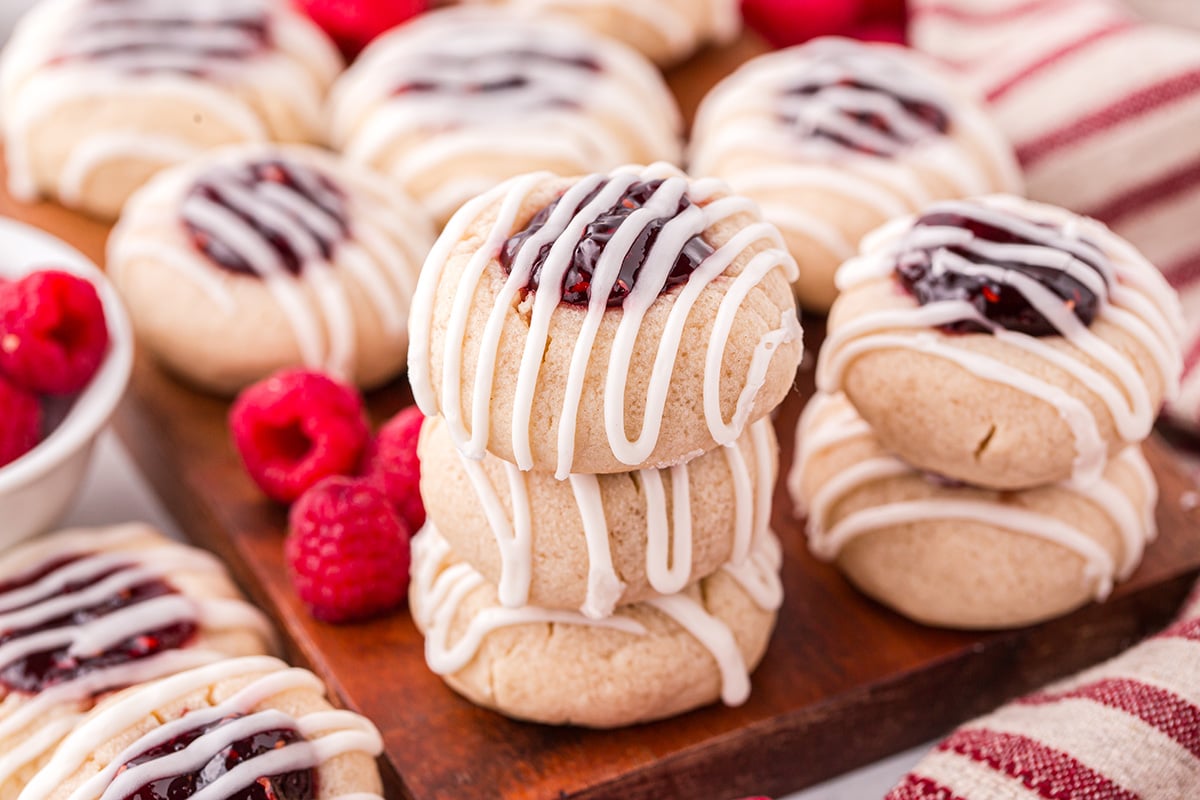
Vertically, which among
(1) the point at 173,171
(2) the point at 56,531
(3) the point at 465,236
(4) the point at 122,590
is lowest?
(2) the point at 56,531

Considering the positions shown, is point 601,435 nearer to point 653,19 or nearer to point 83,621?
point 83,621

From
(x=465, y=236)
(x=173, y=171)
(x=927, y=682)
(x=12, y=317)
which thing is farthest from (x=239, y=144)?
(x=927, y=682)

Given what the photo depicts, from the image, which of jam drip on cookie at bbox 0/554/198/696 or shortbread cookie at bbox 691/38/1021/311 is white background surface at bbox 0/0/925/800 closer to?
jam drip on cookie at bbox 0/554/198/696

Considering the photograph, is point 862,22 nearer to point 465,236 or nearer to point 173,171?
point 173,171

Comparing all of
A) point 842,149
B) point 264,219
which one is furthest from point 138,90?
point 842,149

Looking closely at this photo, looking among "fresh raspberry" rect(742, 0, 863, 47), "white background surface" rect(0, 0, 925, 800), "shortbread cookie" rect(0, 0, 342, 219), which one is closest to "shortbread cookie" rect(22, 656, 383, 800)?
"white background surface" rect(0, 0, 925, 800)
